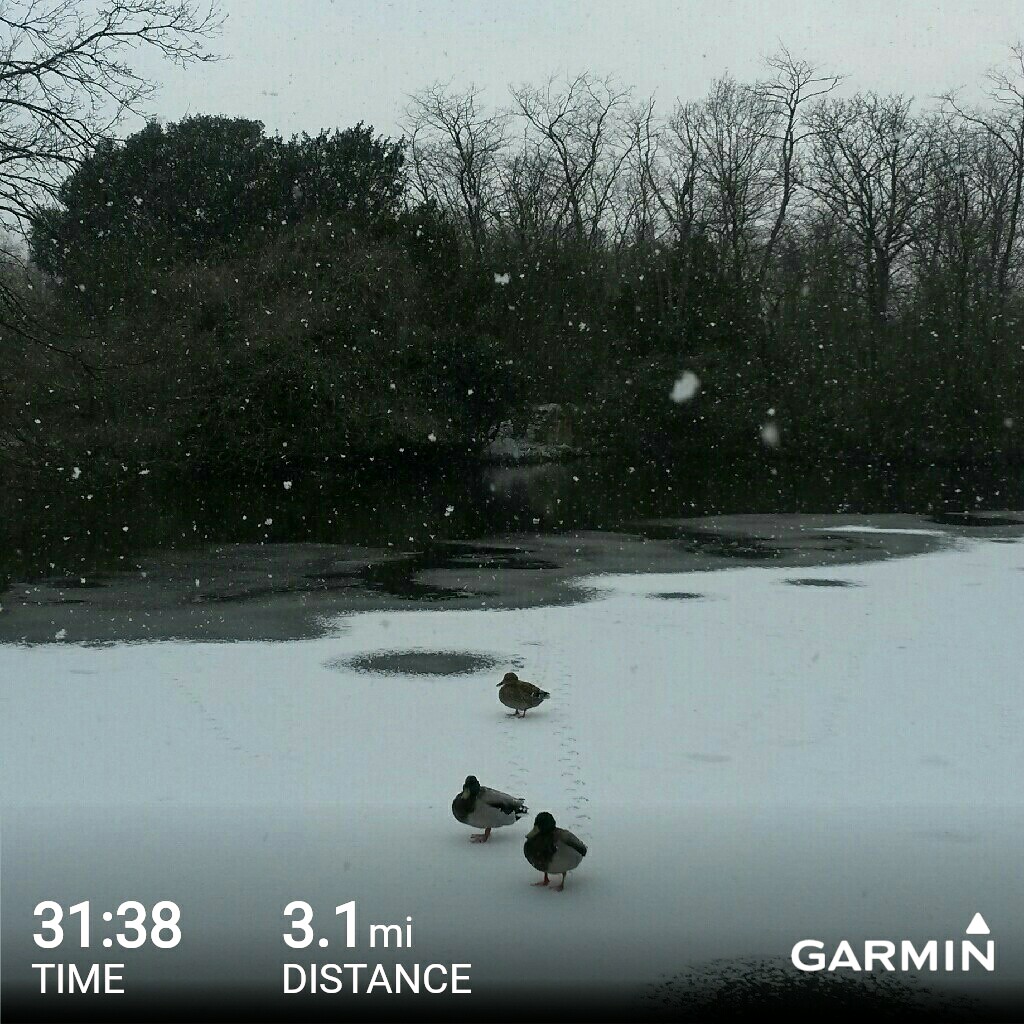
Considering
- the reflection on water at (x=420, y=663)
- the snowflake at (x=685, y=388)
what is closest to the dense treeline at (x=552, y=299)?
the snowflake at (x=685, y=388)

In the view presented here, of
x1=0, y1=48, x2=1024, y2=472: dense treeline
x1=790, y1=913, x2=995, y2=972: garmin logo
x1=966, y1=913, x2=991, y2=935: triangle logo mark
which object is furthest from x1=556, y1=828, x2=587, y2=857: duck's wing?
x1=0, y1=48, x2=1024, y2=472: dense treeline

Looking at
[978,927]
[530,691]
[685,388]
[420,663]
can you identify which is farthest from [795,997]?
[685,388]

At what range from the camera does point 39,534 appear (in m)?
17.7

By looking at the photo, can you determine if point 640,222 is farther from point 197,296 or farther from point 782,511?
point 782,511

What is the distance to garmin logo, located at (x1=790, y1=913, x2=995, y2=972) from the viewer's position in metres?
4.15

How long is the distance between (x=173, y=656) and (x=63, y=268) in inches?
667

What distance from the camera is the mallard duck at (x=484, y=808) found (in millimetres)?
5246

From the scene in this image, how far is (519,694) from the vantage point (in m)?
7.19

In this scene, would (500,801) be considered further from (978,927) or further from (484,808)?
(978,927)

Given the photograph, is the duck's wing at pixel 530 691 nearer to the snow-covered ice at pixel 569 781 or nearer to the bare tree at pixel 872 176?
the snow-covered ice at pixel 569 781

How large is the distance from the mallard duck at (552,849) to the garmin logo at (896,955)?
35.4 inches

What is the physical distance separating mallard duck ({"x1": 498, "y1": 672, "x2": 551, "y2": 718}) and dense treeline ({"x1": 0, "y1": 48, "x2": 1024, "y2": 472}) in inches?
518

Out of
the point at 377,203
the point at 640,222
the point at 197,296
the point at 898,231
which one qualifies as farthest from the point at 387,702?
the point at 640,222

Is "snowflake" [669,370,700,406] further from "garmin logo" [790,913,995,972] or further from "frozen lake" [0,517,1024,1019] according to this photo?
"garmin logo" [790,913,995,972]
